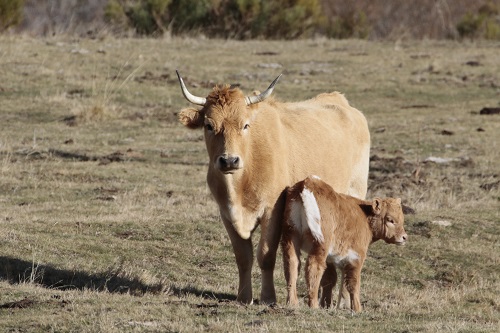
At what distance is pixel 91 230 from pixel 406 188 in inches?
232

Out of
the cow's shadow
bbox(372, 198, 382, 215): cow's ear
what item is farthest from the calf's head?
the cow's shadow

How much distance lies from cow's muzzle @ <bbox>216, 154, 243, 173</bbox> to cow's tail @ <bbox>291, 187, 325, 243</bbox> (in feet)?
2.17

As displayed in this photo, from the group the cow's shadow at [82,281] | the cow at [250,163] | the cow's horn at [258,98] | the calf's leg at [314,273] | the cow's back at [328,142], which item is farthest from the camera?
the cow's back at [328,142]

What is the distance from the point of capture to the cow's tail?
9.21m

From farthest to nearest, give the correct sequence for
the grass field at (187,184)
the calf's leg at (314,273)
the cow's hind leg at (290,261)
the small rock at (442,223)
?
the small rock at (442,223) → the cow's hind leg at (290,261) → the calf's leg at (314,273) → the grass field at (187,184)

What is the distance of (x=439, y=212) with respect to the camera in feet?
48.1

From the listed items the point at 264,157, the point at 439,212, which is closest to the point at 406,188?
the point at 439,212

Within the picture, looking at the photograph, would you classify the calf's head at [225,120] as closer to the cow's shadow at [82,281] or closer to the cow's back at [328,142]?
the cow's back at [328,142]

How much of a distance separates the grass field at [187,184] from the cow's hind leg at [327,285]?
1.79 feet

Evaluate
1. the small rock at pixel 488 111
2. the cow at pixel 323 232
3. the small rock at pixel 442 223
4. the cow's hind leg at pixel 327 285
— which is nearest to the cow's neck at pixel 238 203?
the cow at pixel 323 232

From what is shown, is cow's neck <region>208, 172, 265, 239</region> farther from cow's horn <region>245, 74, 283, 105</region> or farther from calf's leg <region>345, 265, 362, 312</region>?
calf's leg <region>345, 265, 362, 312</region>

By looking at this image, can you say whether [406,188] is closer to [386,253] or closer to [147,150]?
[386,253]

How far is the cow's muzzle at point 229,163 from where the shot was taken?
360 inches

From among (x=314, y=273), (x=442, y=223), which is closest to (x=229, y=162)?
(x=314, y=273)
